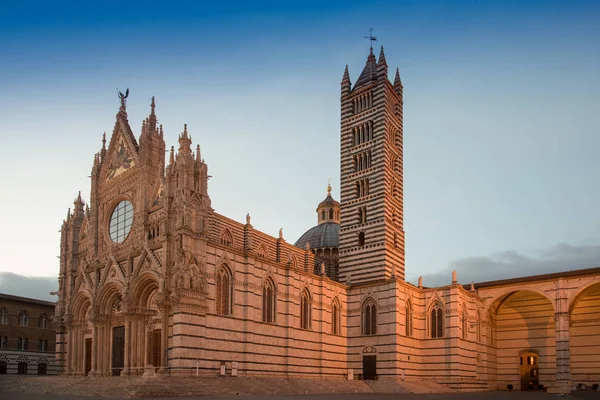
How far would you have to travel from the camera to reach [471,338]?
52.3 m

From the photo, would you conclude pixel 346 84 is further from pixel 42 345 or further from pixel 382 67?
pixel 42 345

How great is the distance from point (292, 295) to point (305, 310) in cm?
242

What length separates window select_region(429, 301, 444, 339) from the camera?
166 feet

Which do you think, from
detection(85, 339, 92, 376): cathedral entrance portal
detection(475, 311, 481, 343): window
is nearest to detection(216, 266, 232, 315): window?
detection(85, 339, 92, 376): cathedral entrance portal

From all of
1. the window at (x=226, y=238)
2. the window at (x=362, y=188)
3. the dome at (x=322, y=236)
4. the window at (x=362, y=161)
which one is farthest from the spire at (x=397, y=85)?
the window at (x=226, y=238)

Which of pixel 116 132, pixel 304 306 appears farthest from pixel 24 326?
pixel 304 306

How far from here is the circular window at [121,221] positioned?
4266cm

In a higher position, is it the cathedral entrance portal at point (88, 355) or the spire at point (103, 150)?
the spire at point (103, 150)

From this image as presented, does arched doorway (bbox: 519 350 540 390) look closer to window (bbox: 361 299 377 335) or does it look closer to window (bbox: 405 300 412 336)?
window (bbox: 405 300 412 336)

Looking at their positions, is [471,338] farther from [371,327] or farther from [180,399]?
[180,399]

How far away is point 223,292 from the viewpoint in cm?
3931

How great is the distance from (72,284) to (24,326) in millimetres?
14276

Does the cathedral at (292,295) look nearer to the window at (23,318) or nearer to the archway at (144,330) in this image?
the archway at (144,330)

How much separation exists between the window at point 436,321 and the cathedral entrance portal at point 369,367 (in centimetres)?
588
